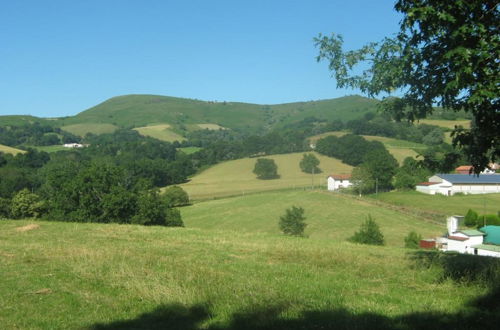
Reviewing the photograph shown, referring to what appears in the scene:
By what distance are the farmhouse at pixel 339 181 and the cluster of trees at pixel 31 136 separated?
373 feet

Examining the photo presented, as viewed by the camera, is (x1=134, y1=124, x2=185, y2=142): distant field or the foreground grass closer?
the foreground grass

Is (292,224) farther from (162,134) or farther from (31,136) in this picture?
(31,136)

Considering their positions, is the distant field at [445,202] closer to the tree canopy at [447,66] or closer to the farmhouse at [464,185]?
the farmhouse at [464,185]

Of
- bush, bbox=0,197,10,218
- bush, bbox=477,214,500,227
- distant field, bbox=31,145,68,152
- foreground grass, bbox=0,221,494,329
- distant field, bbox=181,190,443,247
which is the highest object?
distant field, bbox=31,145,68,152

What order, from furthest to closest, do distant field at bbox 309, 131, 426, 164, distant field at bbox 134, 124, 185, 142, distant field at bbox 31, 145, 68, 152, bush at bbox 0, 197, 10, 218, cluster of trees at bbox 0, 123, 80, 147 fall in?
distant field at bbox 134, 124, 185, 142, cluster of trees at bbox 0, 123, 80, 147, distant field at bbox 31, 145, 68, 152, distant field at bbox 309, 131, 426, 164, bush at bbox 0, 197, 10, 218

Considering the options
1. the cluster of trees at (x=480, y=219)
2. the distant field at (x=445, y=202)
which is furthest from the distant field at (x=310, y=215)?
the distant field at (x=445, y=202)

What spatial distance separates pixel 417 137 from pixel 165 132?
114 metres

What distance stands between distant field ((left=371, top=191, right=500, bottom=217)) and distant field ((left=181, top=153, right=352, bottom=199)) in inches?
829

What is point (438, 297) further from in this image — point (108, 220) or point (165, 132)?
point (165, 132)

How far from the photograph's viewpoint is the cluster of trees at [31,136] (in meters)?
158

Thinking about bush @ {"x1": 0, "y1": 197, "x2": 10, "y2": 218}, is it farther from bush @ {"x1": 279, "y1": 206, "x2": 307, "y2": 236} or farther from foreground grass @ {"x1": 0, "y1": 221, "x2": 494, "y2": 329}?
foreground grass @ {"x1": 0, "y1": 221, "x2": 494, "y2": 329}

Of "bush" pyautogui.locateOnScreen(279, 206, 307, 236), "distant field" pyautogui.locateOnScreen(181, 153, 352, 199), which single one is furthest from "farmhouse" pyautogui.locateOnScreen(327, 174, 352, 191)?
"bush" pyautogui.locateOnScreen(279, 206, 307, 236)

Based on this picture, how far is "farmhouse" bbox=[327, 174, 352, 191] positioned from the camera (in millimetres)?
85062

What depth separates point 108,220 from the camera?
145 feet
